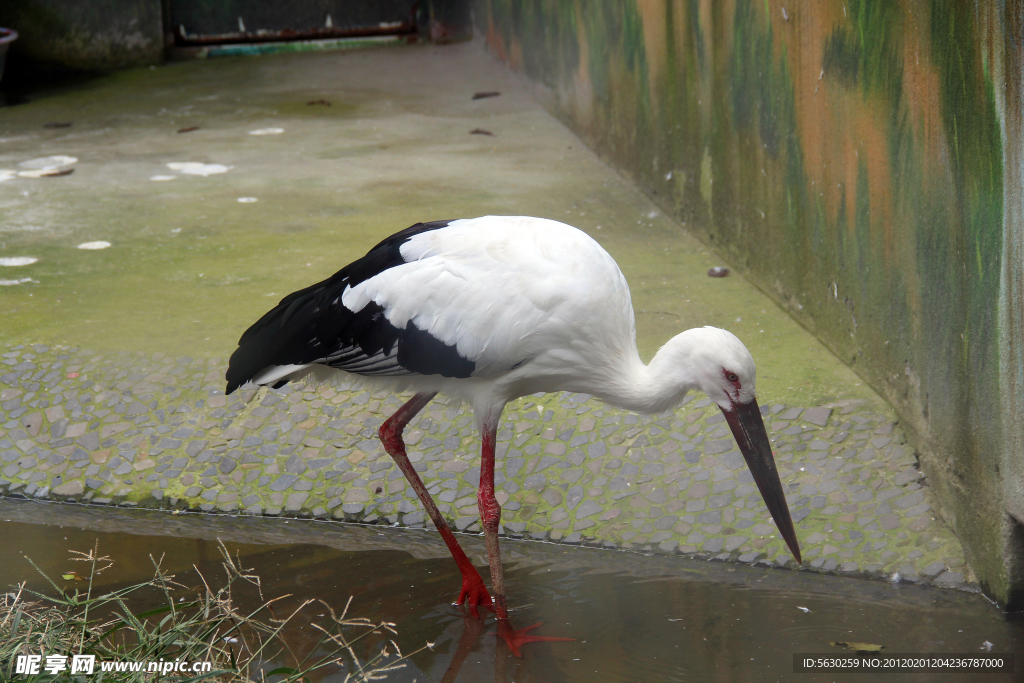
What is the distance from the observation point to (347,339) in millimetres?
2840

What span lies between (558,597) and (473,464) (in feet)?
2.28

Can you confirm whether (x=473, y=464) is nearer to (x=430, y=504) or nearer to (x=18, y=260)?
(x=430, y=504)

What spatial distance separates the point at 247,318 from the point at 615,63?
10.3 feet

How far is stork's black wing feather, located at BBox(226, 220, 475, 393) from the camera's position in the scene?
276 cm

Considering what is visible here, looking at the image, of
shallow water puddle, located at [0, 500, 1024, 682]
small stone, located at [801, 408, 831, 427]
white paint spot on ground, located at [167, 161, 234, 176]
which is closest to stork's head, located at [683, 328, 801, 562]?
shallow water puddle, located at [0, 500, 1024, 682]

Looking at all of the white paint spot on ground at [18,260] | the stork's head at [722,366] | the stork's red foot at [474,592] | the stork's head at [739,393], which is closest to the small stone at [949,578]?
the stork's head at [739,393]

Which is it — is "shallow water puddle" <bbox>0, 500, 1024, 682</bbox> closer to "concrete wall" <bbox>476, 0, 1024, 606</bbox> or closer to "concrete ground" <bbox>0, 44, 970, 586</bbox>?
"concrete ground" <bbox>0, 44, 970, 586</bbox>

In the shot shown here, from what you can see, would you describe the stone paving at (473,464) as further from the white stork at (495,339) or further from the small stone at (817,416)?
the white stork at (495,339)

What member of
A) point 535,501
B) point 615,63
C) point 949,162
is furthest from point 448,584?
point 615,63

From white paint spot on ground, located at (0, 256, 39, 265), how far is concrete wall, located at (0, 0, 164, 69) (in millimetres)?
6201

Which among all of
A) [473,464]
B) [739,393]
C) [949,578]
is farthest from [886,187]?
[473,464]

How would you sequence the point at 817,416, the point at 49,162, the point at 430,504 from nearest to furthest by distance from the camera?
the point at 430,504 → the point at 817,416 → the point at 49,162

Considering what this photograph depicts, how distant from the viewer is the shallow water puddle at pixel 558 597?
262 cm

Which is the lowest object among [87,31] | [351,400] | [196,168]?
[351,400]
